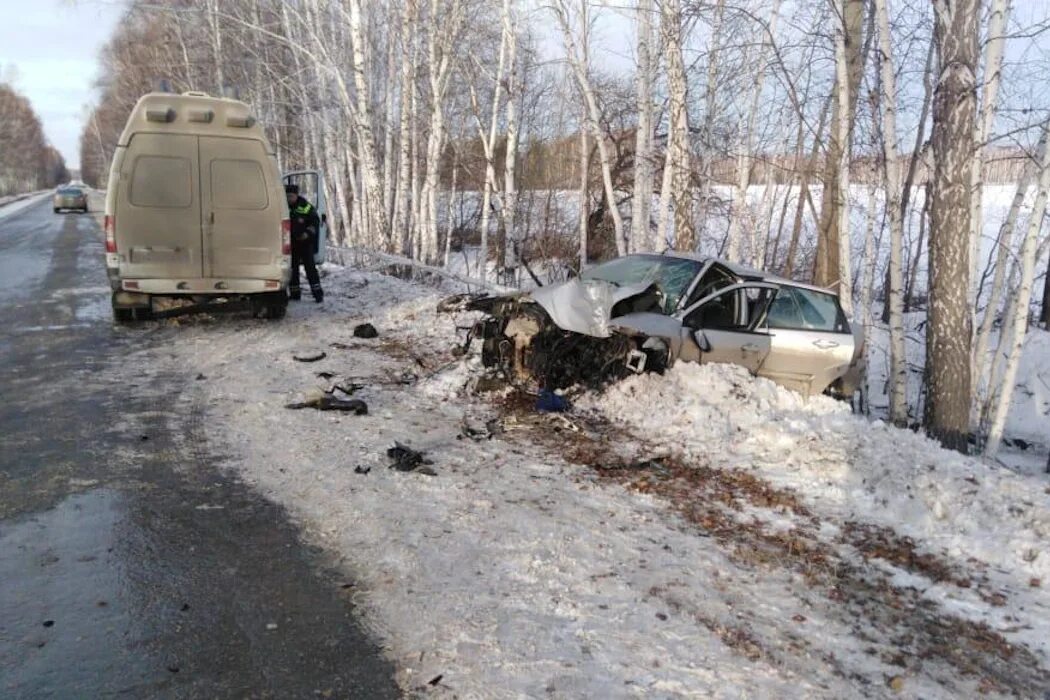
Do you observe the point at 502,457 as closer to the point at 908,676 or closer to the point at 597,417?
the point at 597,417

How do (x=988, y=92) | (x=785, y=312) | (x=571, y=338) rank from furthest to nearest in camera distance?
(x=988, y=92) → (x=785, y=312) → (x=571, y=338)

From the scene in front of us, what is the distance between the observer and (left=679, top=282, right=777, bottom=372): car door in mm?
6605

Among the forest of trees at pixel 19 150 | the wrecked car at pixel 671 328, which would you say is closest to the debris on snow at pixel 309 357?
the wrecked car at pixel 671 328

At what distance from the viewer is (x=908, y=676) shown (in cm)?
303

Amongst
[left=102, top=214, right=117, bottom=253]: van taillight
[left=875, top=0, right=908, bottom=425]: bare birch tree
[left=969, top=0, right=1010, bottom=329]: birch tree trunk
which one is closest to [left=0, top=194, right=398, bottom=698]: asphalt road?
[left=102, top=214, right=117, bottom=253]: van taillight

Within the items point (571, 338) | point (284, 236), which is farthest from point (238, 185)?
point (571, 338)

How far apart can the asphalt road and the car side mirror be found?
13.1ft

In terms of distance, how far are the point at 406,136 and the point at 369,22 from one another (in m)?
4.67

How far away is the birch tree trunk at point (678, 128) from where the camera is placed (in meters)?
11.1

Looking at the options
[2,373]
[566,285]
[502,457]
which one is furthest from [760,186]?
[2,373]

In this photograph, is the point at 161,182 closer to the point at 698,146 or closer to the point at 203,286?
the point at 203,286

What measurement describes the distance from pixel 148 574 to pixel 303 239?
27.5 ft

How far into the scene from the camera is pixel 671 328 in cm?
648

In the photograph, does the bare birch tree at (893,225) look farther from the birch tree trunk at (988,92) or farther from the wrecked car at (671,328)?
the birch tree trunk at (988,92)
